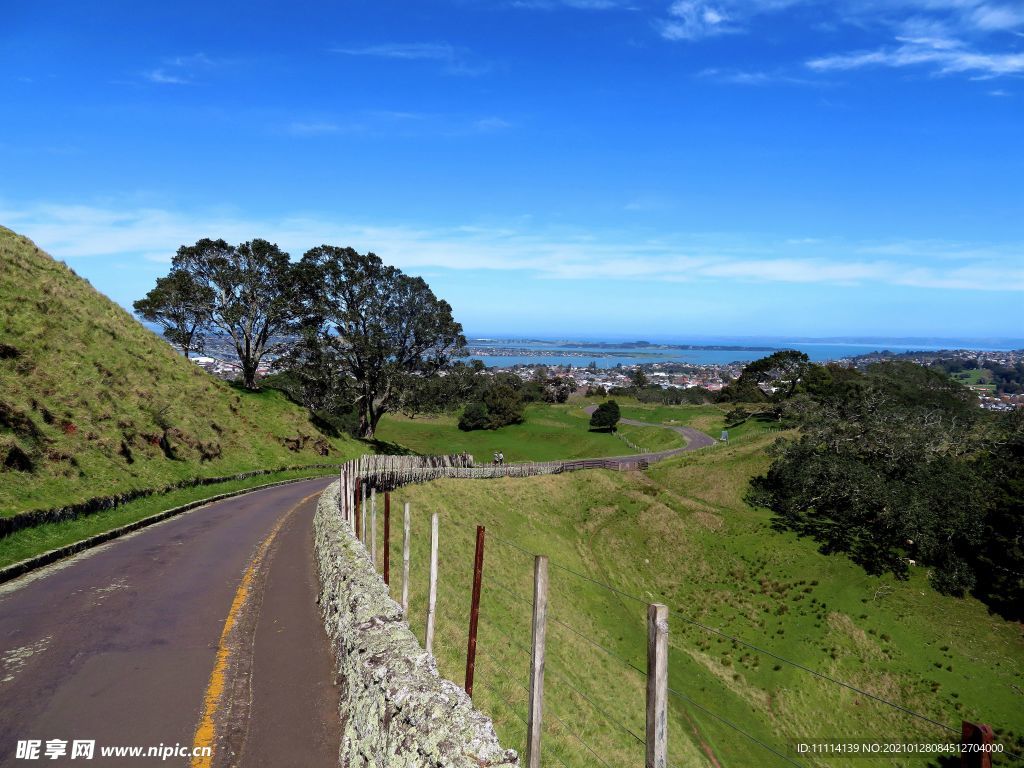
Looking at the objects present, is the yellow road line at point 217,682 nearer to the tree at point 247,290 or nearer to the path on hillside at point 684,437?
the tree at point 247,290

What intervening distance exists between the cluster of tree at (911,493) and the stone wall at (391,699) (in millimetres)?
32205

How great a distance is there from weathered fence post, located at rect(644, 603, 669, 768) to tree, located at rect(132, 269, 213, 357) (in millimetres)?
51529

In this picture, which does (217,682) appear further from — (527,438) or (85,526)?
(527,438)

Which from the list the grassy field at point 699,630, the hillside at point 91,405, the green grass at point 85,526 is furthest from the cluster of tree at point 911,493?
the hillside at point 91,405

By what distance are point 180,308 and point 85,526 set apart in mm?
37088

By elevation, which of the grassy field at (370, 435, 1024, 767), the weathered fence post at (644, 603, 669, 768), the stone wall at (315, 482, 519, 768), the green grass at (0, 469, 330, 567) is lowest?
the grassy field at (370, 435, 1024, 767)

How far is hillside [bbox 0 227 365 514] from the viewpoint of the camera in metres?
19.4

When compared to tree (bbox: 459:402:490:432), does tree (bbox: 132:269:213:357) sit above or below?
above

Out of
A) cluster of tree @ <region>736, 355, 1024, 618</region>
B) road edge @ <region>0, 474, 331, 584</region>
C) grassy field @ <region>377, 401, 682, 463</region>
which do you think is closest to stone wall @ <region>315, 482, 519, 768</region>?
road edge @ <region>0, 474, 331, 584</region>

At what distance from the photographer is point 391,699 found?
21.3 ft

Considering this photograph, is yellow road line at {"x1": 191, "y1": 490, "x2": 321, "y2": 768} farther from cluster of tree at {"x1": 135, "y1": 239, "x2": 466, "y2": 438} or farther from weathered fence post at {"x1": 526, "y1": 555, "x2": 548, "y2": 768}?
cluster of tree at {"x1": 135, "y1": 239, "x2": 466, "y2": 438}

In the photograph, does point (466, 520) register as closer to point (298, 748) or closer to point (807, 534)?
point (807, 534)

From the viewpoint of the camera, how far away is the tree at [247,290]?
159 ft

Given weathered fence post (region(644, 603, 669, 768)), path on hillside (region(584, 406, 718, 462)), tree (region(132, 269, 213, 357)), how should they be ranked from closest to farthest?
1. weathered fence post (region(644, 603, 669, 768))
2. tree (region(132, 269, 213, 357))
3. path on hillside (region(584, 406, 718, 462))
